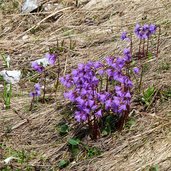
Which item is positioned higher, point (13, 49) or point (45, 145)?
point (13, 49)

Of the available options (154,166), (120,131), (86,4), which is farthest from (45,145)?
(86,4)

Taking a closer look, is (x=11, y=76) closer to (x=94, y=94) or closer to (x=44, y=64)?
(x=44, y=64)

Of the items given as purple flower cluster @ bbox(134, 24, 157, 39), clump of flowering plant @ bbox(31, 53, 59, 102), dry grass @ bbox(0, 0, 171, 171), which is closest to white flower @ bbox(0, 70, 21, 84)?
dry grass @ bbox(0, 0, 171, 171)

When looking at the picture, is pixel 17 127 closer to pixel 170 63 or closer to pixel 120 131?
pixel 120 131

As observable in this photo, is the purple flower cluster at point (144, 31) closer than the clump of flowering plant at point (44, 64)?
No

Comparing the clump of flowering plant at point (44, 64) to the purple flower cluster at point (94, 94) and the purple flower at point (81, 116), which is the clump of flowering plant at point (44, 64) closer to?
the purple flower cluster at point (94, 94)

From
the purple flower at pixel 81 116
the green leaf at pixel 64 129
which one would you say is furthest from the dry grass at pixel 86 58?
the purple flower at pixel 81 116

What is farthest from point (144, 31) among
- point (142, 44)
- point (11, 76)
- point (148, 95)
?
point (11, 76)
